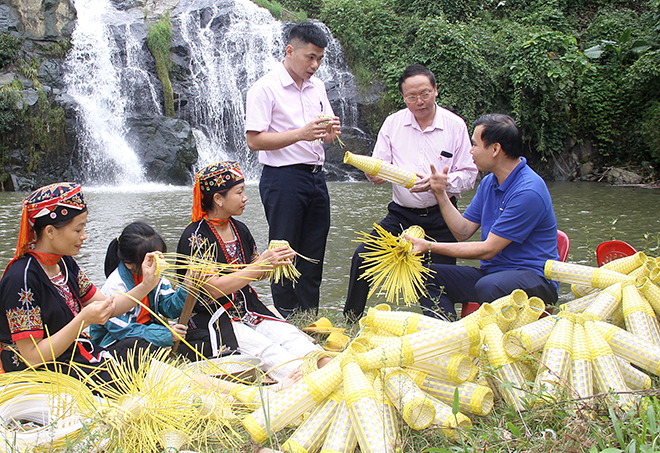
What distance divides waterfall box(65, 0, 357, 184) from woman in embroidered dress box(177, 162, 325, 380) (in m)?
12.0

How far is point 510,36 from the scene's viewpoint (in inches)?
704

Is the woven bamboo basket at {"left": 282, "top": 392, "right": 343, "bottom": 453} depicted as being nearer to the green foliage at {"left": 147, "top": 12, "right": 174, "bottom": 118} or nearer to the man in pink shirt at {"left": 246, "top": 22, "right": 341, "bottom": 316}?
the man in pink shirt at {"left": 246, "top": 22, "right": 341, "bottom": 316}

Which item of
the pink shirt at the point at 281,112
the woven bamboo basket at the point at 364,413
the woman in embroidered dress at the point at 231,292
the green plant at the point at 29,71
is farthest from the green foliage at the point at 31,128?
the woven bamboo basket at the point at 364,413

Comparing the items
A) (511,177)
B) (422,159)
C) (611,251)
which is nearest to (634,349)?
(511,177)

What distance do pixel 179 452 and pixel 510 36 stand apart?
18.8m

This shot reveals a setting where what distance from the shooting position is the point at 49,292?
245cm

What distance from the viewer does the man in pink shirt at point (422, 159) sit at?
3.76m

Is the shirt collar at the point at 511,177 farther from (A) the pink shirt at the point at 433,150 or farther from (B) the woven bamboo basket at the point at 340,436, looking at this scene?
(B) the woven bamboo basket at the point at 340,436

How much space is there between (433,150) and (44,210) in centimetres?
262

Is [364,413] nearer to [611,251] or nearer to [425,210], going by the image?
[425,210]

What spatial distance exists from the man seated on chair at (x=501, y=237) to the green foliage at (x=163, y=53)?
45.3 feet

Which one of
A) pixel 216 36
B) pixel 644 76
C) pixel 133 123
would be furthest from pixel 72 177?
pixel 644 76

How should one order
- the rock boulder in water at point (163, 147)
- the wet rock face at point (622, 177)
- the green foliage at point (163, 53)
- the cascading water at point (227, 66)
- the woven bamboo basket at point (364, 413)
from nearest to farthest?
the woven bamboo basket at point (364, 413) → the rock boulder in water at point (163, 147) → the wet rock face at point (622, 177) → the green foliage at point (163, 53) → the cascading water at point (227, 66)

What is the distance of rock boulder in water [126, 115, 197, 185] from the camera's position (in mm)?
14227
